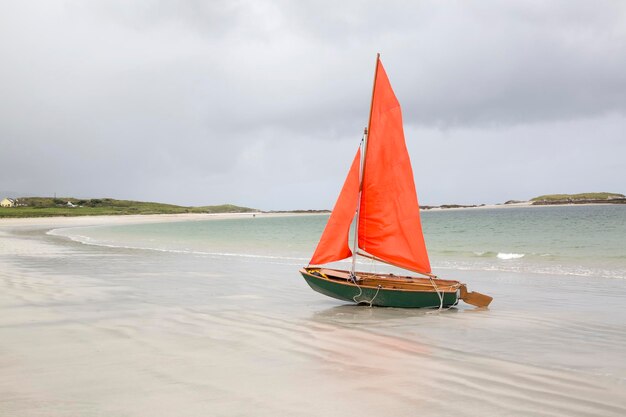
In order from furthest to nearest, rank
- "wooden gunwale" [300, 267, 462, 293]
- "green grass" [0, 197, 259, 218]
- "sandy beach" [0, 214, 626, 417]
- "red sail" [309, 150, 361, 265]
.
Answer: "green grass" [0, 197, 259, 218] → "red sail" [309, 150, 361, 265] → "wooden gunwale" [300, 267, 462, 293] → "sandy beach" [0, 214, 626, 417]

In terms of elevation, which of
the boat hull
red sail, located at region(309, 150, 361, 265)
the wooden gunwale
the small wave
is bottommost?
the boat hull

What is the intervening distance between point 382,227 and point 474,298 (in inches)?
126

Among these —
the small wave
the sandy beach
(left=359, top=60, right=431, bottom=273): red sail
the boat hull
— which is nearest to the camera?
the sandy beach

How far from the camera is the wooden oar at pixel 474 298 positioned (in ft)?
44.9

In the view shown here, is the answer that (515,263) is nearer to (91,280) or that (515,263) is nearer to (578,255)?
(578,255)

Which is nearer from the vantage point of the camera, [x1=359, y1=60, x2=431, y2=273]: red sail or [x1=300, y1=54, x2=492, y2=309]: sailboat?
[x1=300, y1=54, x2=492, y2=309]: sailboat

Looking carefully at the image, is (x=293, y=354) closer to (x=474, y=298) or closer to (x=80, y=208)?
(x=474, y=298)

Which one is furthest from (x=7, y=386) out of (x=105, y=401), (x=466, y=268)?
(x=466, y=268)

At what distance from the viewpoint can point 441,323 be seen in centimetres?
1177

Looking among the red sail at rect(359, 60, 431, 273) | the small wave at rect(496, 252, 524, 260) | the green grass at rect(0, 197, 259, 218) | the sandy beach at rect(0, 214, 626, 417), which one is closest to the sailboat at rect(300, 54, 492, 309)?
the red sail at rect(359, 60, 431, 273)

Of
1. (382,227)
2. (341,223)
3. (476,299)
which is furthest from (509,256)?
(341,223)

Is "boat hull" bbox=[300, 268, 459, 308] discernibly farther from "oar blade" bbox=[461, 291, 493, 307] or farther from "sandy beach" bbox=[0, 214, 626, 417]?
"sandy beach" bbox=[0, 214, 626, 417]

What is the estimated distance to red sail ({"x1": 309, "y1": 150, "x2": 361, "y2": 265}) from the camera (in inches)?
546

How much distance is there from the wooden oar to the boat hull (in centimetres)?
21
